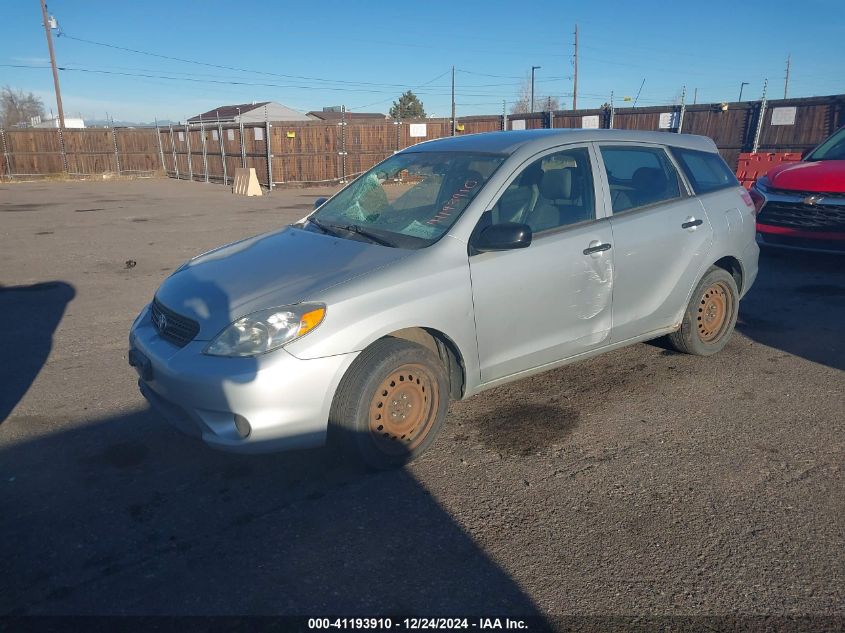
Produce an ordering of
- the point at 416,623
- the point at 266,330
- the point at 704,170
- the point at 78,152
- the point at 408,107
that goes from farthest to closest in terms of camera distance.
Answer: the point at 408,107, the point at 78,152, the point at 704,170, the point at 266,330, the point at 416,623

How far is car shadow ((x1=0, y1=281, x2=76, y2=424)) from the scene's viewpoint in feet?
15.7

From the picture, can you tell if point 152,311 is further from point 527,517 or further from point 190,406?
point 527,517

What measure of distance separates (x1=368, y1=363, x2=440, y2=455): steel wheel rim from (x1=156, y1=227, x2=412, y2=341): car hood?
608mm

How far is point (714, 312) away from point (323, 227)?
3.15 metres

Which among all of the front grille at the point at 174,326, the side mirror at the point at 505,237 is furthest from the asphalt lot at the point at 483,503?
the side mirror at the point at 505,237

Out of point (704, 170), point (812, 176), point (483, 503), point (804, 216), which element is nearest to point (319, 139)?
point (812, 176)

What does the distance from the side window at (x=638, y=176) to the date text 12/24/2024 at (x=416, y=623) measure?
Answer: 283cm

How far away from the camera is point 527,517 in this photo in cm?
308

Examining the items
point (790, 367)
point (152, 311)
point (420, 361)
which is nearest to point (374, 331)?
point (420, 361)

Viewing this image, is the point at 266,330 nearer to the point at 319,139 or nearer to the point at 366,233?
the point at 366,233

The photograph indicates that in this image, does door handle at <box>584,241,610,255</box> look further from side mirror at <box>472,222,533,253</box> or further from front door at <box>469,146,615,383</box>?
side mirror at <box>472,222,533,253</box>

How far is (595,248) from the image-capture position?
4070mm

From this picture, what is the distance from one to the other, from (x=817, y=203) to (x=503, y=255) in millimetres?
5928

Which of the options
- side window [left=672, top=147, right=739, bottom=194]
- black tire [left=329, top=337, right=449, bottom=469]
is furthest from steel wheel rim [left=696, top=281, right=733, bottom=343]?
black tire [left=329, top=337, right=449, bottom=469]
